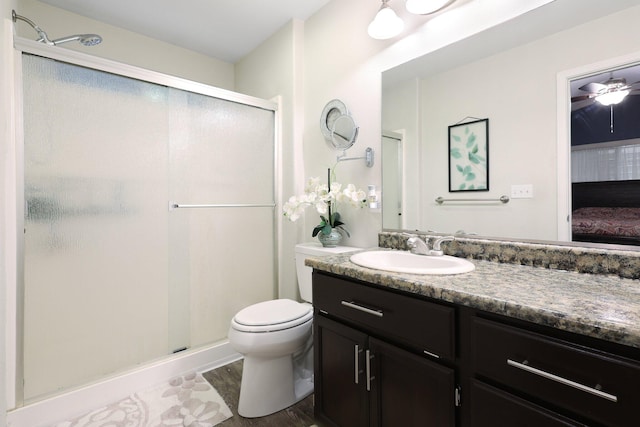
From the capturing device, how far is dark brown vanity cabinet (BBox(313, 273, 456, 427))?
92 cm

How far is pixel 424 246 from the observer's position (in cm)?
141

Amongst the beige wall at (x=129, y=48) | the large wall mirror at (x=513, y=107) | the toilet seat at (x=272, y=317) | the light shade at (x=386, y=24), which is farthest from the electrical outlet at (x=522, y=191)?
the beige wall at (x=129, y=48)

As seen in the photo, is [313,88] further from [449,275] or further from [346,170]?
[449,275]

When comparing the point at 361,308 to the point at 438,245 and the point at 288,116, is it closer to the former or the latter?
the point at 438,245

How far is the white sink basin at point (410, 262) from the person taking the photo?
1094 millimetres

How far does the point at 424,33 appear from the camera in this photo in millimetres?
1529

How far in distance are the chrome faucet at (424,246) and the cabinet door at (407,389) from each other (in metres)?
0.51

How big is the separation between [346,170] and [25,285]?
5.85 ft

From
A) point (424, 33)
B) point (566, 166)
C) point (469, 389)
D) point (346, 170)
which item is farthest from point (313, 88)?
point (469, 389)

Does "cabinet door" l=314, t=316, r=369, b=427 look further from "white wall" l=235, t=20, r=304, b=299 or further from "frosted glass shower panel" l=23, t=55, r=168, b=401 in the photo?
"frosted glass shower panel" l=23, t=55, r=168, b=401

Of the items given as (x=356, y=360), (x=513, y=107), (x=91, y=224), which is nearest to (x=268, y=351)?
(x=356, y=360)

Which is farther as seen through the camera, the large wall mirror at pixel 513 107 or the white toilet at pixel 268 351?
the white toilet at pixel 268 351

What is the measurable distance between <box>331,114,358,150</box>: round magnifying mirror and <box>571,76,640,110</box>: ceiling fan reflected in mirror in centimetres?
106

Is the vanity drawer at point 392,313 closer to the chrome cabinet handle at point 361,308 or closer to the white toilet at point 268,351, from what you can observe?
the chrome cabinet handle at point 361,308
